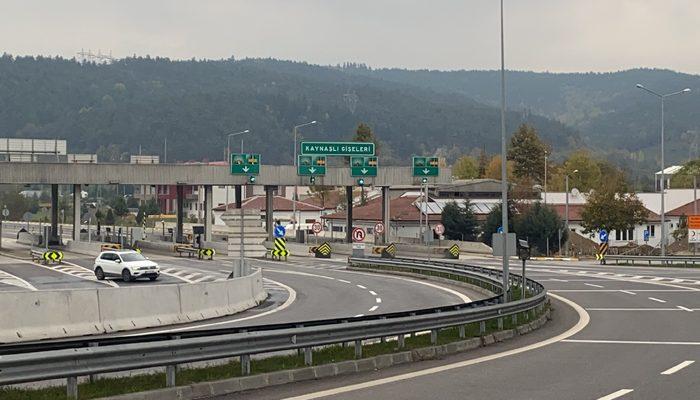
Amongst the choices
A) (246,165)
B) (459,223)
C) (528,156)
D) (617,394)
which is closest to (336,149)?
(246,165)

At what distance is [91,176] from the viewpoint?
76625 mm

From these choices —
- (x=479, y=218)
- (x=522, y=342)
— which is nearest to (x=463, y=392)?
(x=522, y=342)

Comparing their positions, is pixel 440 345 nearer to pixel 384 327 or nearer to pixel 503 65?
pixel 384 327

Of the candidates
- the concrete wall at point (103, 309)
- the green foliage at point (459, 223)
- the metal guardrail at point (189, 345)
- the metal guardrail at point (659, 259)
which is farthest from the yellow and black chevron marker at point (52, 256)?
the green foliage at point (459, 223)

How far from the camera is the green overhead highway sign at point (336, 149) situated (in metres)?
82.5

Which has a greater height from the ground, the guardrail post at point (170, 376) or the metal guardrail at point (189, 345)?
the metal guardrail at point (189, 345)

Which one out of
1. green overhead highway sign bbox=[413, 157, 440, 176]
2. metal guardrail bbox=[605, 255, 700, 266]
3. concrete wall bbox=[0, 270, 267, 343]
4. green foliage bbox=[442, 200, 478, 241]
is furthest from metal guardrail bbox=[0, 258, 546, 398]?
green foliage bbox=[442, 200, 478, 241]

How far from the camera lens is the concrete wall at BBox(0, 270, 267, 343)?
25297 millimetres

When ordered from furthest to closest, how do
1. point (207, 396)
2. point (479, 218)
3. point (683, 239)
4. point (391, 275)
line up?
point (479, 218)
point (683, 239)
point (391, 275)
point (207, 396)

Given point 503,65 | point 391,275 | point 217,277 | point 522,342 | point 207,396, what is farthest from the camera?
point 391,275

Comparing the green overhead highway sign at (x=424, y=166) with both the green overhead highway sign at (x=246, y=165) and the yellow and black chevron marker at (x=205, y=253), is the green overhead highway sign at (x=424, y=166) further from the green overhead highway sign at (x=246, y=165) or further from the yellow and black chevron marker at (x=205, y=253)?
the yellow and black chevron marker at (x=205, y=253)

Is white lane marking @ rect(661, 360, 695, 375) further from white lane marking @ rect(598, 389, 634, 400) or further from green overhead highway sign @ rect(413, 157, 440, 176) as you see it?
green overhead highway sign @ rect(413, 157, 440, 176)

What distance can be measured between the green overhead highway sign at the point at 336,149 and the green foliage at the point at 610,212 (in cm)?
2082

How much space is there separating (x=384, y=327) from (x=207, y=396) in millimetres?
5672
